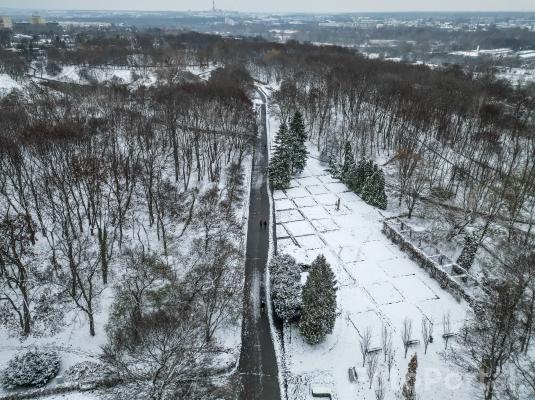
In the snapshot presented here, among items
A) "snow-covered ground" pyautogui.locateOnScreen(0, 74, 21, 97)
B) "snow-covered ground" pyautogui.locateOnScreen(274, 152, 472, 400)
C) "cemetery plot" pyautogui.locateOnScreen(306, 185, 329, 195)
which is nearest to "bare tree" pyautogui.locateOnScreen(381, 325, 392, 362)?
"snow-covered ground" pyautogui.locateOnScreen(274, 152, 472, 400)

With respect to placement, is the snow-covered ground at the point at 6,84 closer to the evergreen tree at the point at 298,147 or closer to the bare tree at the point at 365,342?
the evergreen tree at the point at 298,147

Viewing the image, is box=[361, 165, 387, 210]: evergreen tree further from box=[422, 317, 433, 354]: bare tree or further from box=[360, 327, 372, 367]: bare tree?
box=[360, 327, 372, 367]: bare tree

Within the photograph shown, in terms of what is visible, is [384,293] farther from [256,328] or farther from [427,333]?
[256,328]

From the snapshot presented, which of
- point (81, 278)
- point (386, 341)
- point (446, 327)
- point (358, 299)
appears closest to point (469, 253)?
point (446, 327)

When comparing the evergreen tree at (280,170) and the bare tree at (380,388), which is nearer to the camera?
the bare tree at (380,388)

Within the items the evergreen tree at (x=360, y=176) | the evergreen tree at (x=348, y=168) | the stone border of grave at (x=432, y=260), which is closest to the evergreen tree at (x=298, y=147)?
the evergreen tree at (x=348, y=168)
